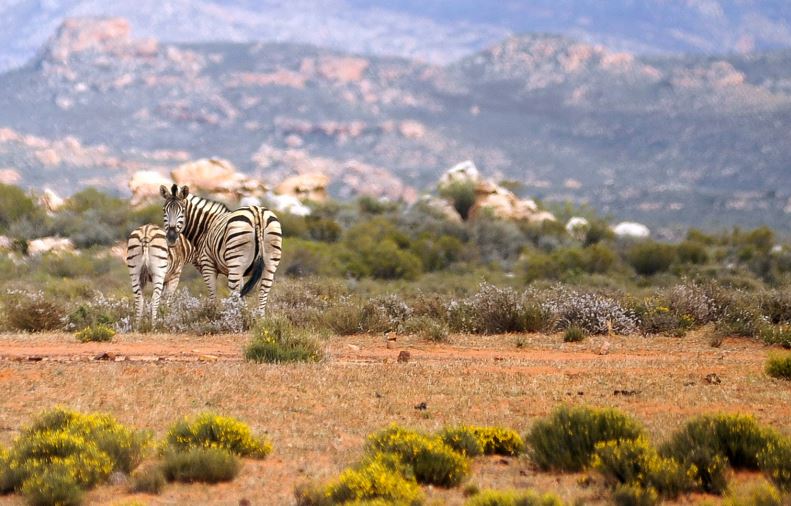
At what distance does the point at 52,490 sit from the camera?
27.6 ft

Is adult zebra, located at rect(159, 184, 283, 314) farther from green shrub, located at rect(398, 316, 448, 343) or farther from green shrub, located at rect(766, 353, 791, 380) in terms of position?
green shrub, located at rect(766, 353, 791, 380)

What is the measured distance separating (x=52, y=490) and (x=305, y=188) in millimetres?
59969

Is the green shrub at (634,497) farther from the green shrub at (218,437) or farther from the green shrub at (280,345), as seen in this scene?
the green shrub at (280,345)

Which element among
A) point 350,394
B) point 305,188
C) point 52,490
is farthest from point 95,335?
point 305,188

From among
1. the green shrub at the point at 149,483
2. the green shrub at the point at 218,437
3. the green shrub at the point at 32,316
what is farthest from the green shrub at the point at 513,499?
the green shrub at the point at 32,316

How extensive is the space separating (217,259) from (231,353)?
4787mm

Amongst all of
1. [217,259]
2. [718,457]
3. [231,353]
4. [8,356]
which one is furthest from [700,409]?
[217,259]

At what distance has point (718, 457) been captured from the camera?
8688mm

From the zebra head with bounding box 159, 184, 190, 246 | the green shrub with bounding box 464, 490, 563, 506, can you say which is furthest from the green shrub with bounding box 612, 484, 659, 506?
the zebra head with bounding box 159, 184, 190, 246

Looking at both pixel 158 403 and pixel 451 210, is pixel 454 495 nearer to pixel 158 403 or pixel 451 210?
pixel 158 403

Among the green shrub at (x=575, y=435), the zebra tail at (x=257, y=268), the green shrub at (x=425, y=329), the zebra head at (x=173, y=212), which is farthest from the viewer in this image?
the zebra tail at (x=257, y=268)

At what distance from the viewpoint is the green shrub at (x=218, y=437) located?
946 centimetres

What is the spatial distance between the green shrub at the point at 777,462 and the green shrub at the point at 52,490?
16.5 feet

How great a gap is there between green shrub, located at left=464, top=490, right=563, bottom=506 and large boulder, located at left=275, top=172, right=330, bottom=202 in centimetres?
5835
